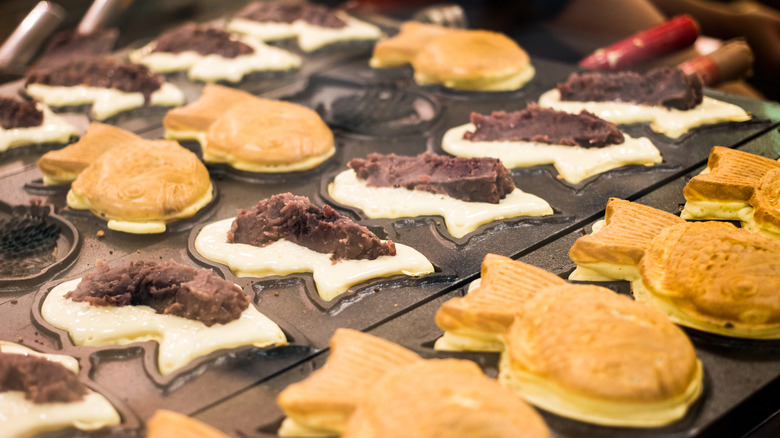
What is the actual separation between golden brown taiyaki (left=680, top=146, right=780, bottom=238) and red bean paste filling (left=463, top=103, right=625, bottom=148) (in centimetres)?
47

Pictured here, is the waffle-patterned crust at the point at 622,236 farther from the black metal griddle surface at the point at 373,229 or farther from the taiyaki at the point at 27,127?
the taiyaki at the point at 27,127

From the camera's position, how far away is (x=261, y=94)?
3.53m

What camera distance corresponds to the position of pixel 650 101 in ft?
10.0

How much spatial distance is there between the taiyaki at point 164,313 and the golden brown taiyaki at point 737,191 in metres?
1.48

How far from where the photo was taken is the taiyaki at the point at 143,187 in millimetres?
2457

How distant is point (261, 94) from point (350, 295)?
1844 millimetres

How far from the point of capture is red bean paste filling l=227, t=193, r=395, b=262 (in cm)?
212

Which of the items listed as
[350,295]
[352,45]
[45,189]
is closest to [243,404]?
[350,295]

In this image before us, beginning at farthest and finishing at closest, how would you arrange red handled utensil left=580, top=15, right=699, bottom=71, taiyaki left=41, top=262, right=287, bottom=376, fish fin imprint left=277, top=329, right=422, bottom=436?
red handled utensil left=580, top=15, right=699, bottom=71
taiyaki left=41, top=262, right=287, bottom=376
fish fin imprint left=277, top=329, right=422, bottom=436

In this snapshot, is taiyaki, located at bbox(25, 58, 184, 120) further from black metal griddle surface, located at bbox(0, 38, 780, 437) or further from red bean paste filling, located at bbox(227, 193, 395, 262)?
red bean paste filling, located at bbox(227, 193, 395, 262)

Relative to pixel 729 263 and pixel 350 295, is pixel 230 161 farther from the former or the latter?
pixel 729 263

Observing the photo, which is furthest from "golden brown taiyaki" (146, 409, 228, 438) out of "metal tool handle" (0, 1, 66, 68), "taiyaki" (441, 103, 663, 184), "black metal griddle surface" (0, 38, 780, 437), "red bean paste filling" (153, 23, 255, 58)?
"metal tool handle" (0, 1, 66, 68)

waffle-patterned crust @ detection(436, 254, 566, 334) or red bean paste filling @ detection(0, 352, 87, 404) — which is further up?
waffle-patterned crust @ detection(436, 254, 566, 334)

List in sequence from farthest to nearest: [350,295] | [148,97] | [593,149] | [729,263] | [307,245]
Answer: [148,97] → [593,149] → [307,245] → [350,295] → [729,263]
